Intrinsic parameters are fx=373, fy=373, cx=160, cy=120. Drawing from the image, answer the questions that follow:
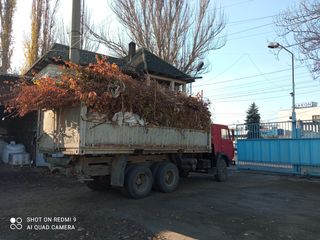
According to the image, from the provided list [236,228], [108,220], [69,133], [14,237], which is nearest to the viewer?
[14,237]

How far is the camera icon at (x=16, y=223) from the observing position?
26.9 feet

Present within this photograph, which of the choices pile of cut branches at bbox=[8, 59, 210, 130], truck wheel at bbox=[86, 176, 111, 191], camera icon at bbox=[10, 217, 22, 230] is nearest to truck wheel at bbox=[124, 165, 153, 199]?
truck wheel at bbox=[86, 176, 111, 191]

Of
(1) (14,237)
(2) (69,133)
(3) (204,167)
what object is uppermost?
(2) (69,133)

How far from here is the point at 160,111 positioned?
1271 centimetres

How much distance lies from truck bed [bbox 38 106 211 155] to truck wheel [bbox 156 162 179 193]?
563 mm

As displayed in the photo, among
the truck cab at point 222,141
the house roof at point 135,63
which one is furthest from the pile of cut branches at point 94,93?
the house roof at point 135,63

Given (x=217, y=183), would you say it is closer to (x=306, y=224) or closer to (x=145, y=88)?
(x=145, y=88)

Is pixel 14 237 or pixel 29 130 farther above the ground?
pixel 29 130

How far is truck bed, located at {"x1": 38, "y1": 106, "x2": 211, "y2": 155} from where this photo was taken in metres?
10.3

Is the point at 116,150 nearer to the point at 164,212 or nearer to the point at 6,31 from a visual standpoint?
the point at 164,212

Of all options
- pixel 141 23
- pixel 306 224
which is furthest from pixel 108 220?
pixel 141 23

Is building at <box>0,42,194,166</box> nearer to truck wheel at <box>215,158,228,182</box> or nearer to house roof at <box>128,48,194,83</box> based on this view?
house roof at <box>128,48,194,83</box>

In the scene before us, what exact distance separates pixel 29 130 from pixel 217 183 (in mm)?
12555

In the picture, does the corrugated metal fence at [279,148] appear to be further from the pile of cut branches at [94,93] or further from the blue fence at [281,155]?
the pile of cut branches at [94,93]
